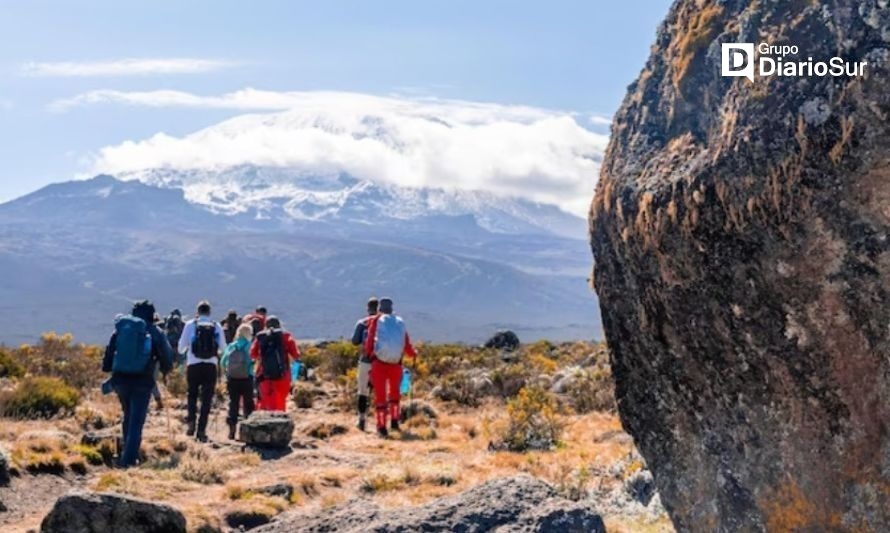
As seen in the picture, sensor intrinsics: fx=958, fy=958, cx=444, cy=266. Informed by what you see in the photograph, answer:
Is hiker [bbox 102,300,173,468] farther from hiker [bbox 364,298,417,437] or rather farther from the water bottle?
the water bottle

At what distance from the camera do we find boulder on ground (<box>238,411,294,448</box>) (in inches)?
543

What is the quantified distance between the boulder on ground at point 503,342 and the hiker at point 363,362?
2415cm

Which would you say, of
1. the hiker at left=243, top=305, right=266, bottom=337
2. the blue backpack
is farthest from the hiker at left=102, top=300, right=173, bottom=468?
the hiker at left=243, top=305, right=266, bottom=337

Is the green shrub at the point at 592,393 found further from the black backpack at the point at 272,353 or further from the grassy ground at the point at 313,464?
the black backpack at the point at 272,353

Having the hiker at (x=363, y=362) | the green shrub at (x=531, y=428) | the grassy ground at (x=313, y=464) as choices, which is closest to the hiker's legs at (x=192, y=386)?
the grassy ground at (x=313, y=464)

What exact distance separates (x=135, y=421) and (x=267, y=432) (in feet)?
8.24

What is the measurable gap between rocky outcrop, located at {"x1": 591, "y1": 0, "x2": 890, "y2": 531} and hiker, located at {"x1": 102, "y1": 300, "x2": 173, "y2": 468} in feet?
23.9

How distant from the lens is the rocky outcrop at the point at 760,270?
4.27 meters

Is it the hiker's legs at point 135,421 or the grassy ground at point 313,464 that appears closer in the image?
the grassy ground at point 313,464

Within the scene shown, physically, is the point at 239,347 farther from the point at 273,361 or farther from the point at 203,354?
the point at 203,354

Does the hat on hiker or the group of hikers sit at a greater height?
the hat on hiker

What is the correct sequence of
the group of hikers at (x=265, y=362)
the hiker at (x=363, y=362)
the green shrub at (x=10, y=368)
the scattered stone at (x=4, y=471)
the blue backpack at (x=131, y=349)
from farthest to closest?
the green shrub at (x=10, y=368), the hiker at (x=363, y=362), the group of hikers at (x=265, y=362), the blue backpack at (x=131, y=349), the scattered stone at (x=4, y=471)

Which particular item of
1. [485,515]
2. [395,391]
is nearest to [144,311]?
[395,391]

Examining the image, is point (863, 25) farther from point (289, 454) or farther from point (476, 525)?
point (289, 454)
